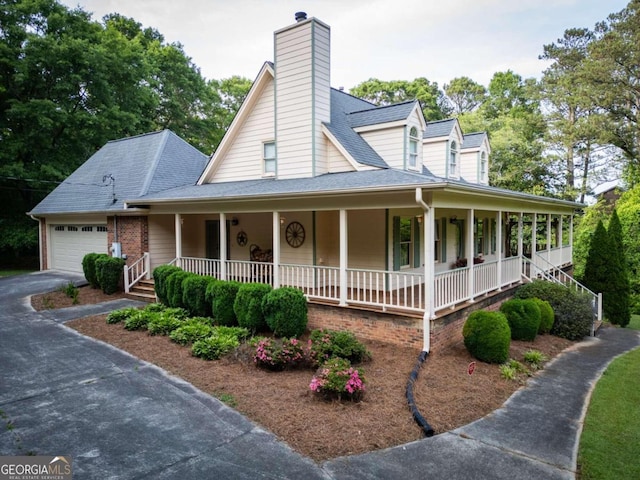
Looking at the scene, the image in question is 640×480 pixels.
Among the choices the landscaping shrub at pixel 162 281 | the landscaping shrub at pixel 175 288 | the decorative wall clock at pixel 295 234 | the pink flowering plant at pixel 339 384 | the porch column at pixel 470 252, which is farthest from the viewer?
the decorative wall clock at pixel 295 234

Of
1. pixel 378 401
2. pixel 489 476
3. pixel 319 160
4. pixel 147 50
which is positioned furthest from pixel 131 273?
pixel 147 50

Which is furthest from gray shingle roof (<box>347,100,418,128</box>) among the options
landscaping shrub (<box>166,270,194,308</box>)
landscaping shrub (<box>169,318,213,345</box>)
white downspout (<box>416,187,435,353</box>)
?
landscaping shrub (<box>169,318,213,345</box>)

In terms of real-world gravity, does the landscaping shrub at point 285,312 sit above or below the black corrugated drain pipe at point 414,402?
above

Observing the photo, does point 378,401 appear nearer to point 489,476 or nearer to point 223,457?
point 489,476

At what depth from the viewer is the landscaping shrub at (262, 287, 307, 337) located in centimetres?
938

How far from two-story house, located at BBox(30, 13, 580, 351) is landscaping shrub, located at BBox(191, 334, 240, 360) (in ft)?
7.52

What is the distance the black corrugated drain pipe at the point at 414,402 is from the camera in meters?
5.69

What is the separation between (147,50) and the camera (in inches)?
1233

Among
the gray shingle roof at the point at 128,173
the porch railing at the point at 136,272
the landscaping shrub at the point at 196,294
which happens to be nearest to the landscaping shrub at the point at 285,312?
the landscaping shrub at the point at 196,294

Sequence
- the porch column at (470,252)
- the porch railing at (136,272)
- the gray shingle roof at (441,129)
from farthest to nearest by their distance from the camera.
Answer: the gray shingle roof at (441,129), the porch railing at (136,272), the porch column at (470,252)

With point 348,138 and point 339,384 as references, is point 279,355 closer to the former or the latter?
point 339,384

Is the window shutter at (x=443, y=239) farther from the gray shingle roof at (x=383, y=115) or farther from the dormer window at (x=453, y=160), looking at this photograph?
the gray shingle roof at (x=383, y=115)

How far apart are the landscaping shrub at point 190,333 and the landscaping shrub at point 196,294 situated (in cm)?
96

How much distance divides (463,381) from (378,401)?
2.00m
